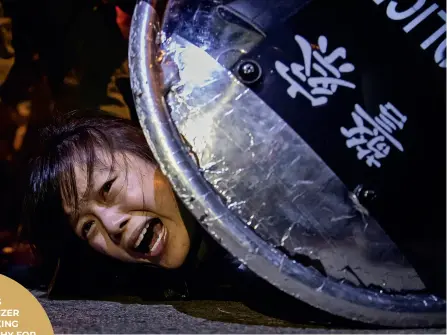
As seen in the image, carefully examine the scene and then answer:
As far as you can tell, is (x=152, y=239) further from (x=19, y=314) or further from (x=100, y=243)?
(x=19, y=314)

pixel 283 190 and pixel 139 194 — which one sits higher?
pixel 139 194

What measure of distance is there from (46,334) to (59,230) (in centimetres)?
44

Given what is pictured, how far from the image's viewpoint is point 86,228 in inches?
49.2

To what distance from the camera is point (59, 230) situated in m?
1.32

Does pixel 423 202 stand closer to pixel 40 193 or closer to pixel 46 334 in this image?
pixel 46 334

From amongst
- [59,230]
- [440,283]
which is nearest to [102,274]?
[59,230]

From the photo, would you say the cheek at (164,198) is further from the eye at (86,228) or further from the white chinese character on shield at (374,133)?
the white chinese character on shield at (374,133)

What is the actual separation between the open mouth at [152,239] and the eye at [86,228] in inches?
5.1

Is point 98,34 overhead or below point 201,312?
overhead

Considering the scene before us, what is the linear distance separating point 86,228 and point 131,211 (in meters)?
0.15

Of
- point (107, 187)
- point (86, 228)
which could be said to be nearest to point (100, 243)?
point (86, 228)

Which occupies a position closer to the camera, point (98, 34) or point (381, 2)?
point (381, 2)

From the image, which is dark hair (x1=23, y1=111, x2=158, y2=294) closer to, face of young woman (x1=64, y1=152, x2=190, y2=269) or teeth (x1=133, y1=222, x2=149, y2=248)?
face of young woman (x1=64, y1=152, x2=190, y2=269)

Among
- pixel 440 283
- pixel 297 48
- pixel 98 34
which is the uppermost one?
pixel 98 34
